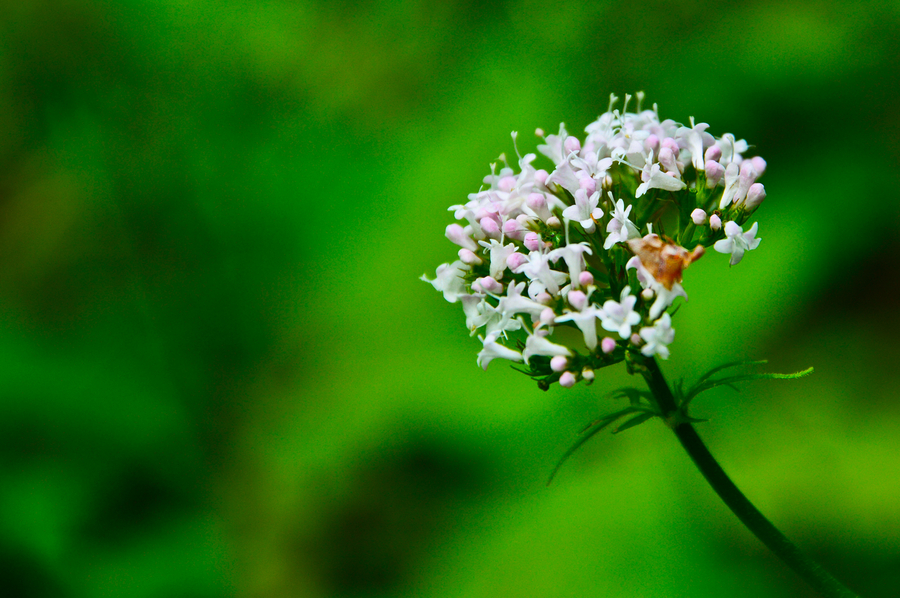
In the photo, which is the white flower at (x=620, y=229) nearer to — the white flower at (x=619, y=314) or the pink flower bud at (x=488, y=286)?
the white flower at (x=619, y=314)

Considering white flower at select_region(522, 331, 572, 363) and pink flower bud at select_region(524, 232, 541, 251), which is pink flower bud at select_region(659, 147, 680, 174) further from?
white flower at select_region(522, 331, 572, 363)

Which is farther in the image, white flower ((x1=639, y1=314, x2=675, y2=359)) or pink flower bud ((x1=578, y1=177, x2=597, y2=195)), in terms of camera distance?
pink flower bud ((x1=578, y1=177, x2=597, y2=195))

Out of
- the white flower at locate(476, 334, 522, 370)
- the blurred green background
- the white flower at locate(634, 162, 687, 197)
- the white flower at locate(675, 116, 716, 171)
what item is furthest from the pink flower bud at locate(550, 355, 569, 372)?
the blurred green background

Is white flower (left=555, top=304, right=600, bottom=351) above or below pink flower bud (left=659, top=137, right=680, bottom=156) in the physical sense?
below

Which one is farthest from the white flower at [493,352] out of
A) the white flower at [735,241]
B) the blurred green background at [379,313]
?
the blurred green background at [379,313]

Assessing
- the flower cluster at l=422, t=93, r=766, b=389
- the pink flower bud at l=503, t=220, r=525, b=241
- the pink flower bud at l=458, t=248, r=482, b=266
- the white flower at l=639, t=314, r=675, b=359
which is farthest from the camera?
the pink flower bud at l=458, t=248, r=482, b=266

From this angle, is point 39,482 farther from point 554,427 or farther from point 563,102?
point 563,102
